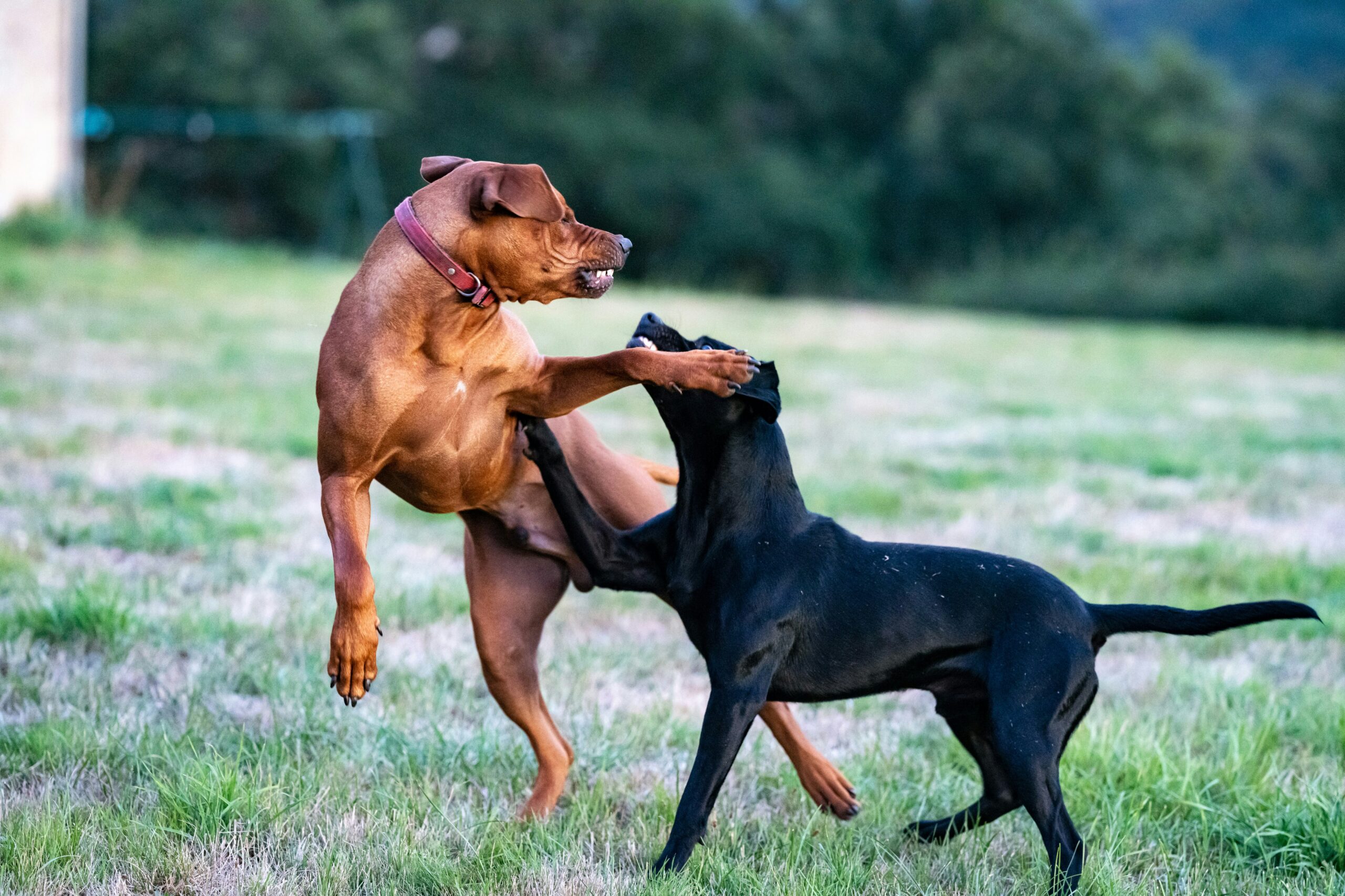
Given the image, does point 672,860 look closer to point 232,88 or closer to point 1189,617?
point 1189,617

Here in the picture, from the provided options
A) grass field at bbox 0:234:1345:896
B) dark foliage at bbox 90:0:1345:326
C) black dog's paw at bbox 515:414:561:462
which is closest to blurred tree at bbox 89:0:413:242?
dark foliage at bbox 90:0:1345:326

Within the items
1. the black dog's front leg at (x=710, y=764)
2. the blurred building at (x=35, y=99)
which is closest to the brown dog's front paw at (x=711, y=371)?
the black dog's front leg at (x=710, y=764)

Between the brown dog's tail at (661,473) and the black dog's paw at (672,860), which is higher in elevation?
the brown dog's tail at (661,473)

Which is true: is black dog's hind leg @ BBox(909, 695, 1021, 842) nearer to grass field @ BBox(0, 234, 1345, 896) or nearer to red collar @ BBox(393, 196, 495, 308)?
grass field @ BBox(0, 234, 1345, 896)

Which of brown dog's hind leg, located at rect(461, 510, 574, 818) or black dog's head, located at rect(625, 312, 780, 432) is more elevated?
black dog's head, located at rect(625, 312, 780, 432)

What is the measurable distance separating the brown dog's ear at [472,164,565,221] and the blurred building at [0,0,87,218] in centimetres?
1397

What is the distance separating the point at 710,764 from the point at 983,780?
769mm

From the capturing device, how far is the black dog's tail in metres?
2.87

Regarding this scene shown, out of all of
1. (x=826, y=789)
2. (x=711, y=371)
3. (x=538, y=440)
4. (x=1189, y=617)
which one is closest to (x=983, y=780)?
(x=826, y=789)

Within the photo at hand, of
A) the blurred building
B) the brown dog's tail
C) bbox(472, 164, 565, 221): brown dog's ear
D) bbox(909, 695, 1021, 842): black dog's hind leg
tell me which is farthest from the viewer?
the blurred building

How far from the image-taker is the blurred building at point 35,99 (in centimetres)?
1491

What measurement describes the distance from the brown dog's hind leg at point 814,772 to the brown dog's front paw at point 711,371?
0.84 meters

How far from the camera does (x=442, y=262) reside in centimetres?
289

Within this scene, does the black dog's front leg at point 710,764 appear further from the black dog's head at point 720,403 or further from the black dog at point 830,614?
the black dog's head at point 720,403
